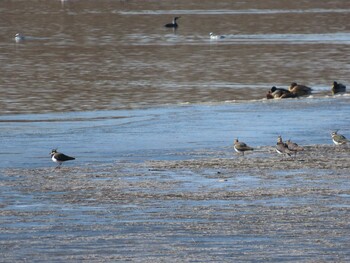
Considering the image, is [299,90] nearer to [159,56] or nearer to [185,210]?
[185,210]

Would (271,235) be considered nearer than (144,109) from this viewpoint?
Yes

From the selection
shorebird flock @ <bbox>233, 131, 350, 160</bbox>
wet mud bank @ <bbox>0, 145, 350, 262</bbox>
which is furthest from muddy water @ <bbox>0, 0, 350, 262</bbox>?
shorebird flock @ <bbox>233, 131, 350, 160</bbox>

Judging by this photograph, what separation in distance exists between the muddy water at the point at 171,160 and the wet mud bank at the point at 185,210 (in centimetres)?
2

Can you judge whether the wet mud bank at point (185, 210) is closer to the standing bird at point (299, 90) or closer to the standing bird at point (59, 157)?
the standing bird at point (59, 157)

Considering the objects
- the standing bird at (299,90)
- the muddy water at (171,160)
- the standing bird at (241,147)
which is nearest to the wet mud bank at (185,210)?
the muddy water at (171,160)

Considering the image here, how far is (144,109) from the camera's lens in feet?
66.5

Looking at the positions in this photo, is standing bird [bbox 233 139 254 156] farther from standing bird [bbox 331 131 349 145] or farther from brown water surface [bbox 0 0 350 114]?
brown water surface [bbox 0 0 350 114]

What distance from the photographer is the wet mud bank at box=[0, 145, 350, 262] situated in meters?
9.37

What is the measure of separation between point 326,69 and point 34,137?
1400cm

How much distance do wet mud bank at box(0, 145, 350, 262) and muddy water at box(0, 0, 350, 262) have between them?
0.06ft

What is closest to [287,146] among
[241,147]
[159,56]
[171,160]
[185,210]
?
[241,147]

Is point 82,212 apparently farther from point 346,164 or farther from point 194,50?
point 194,50

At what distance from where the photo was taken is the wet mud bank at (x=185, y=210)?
9.37m

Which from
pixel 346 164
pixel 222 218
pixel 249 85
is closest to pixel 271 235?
pixel 222 218
